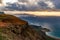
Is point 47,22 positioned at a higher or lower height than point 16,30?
higher

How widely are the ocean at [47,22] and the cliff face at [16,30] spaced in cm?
17

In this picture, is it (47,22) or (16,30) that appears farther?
(47,22)

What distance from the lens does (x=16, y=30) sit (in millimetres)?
5074

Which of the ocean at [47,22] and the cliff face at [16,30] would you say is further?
the ocean at [47,22]

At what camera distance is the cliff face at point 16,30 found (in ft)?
16.5

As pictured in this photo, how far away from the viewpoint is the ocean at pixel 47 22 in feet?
17.0

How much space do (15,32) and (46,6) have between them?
1.32 metres

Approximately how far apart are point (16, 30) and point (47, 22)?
1.04m

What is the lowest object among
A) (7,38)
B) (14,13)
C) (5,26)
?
(7,38)

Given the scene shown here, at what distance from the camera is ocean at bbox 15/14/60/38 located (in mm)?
5168

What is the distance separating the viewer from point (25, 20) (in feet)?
17.1

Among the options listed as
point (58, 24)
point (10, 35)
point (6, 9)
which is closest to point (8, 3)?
point (6, 9)

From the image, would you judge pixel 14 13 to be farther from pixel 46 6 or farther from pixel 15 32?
pixel 46 6

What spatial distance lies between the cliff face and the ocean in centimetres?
17
